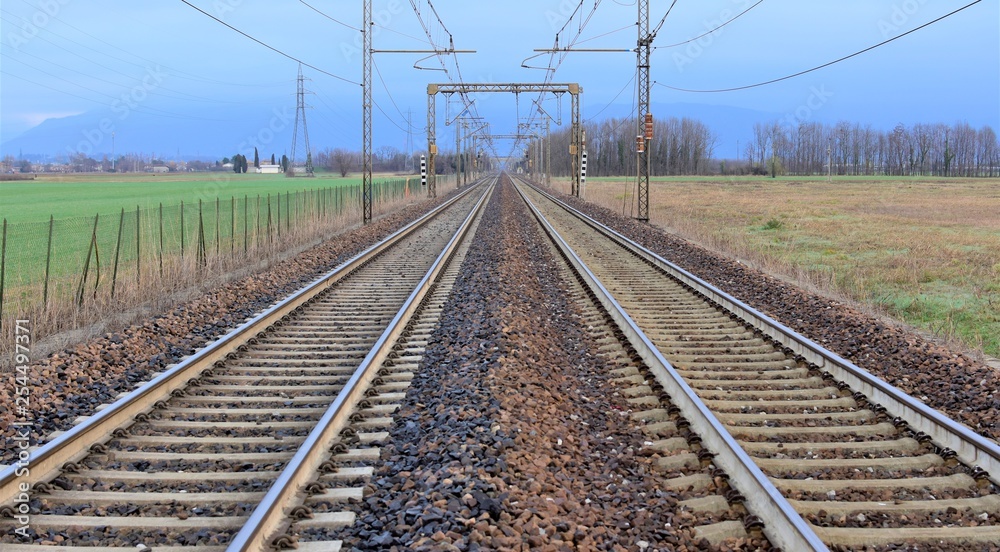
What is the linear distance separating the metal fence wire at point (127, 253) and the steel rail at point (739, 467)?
771 cm

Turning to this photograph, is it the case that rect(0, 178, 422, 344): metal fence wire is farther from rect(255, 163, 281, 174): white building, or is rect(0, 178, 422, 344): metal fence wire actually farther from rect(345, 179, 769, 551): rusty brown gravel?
rect(255, 163, 281, 174): white building

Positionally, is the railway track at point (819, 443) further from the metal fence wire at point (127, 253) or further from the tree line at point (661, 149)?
the tree line at point (661, 149)

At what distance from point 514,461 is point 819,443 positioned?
2.40 meters

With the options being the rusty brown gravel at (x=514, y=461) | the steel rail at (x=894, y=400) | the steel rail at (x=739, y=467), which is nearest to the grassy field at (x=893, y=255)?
the steel rail at (x=894, y=400)

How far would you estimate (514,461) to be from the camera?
5.21m

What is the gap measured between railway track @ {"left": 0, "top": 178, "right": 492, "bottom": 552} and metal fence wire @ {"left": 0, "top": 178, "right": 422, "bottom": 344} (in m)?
3.99

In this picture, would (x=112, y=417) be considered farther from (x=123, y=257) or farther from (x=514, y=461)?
(x=123, y=257)

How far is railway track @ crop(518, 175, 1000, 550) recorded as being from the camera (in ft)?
14.8

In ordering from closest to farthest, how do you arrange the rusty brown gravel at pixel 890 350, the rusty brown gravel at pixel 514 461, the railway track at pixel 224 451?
the rusty brown gravel at pixel 514 461 → the railway track at pixel 224 451 → the rusty brown gravel at pixel 890 350

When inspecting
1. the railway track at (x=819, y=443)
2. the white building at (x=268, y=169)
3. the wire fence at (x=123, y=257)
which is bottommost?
the railway track at (x=819, y=443)

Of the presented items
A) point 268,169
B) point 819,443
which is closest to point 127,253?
point 819,443

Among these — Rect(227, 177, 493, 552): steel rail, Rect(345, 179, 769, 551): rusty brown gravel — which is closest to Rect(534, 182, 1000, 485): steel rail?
Rect(345, 179, 769, 551): rusty brown gravel

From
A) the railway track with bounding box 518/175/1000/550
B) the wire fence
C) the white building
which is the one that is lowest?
the railway track with bounding box 518/175/1000/550

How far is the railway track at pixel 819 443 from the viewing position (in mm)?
4506
